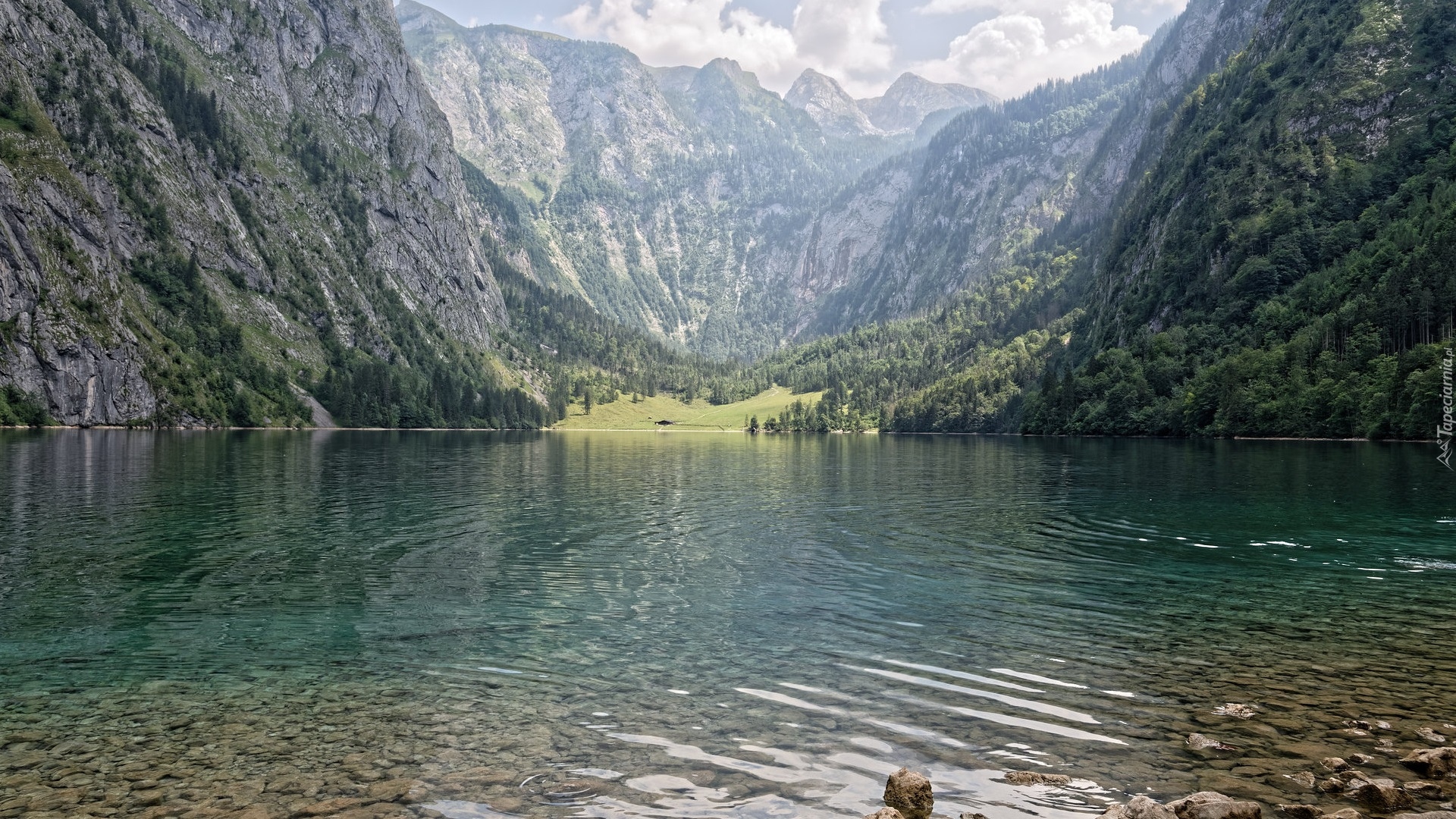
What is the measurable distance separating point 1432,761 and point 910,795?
9798mm

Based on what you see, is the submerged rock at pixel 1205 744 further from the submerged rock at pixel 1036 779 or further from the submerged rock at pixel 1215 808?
the submerged rock at pixel 1036 779

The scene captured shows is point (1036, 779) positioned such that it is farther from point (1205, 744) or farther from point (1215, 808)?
point (1205, 744)

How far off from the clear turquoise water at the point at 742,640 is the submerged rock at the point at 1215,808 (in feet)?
4.64

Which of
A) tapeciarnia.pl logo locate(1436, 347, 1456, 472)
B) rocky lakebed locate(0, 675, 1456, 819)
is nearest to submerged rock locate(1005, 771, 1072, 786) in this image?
rocky lakebed locate(0, 675, 1456, 819)

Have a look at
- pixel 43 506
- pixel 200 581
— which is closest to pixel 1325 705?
pixel 200 581

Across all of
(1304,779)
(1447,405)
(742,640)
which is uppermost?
(1447,405)

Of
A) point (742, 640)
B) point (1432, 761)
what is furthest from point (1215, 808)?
point (742, 640)

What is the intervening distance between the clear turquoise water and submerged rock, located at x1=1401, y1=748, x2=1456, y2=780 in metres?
0.38

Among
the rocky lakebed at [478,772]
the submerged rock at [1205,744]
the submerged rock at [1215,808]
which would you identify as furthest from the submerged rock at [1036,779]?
the submerged rock at [1205,744]

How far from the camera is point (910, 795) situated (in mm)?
14055

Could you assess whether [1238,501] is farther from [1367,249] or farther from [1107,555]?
[1367,249]

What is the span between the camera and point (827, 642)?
1013 inches

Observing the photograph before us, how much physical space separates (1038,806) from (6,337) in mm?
249961

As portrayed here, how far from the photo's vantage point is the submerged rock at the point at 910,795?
14.0m
